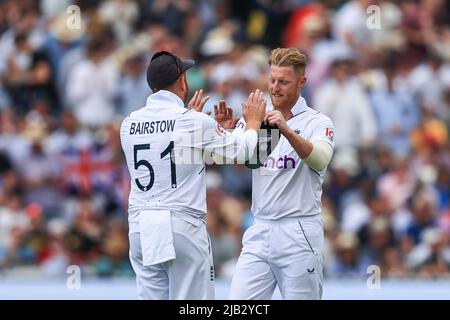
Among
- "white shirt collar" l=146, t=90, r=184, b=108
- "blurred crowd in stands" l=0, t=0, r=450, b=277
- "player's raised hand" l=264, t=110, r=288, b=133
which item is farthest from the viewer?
"blurred crowd in stands" l=0, t=0, r=450, b=277

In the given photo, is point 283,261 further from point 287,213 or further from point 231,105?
point 231,105

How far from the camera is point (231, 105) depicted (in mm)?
16078

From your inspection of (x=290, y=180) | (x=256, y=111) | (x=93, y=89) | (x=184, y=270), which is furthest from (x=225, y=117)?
(x=93, y=89)

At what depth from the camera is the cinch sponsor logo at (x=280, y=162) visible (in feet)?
30.3

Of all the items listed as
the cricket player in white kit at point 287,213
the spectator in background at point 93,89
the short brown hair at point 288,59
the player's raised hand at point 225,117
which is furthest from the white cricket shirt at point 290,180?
the spectator in background at point 93,89

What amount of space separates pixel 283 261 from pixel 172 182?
3.31 feet

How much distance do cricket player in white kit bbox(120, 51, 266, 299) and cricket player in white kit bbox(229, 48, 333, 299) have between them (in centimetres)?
34

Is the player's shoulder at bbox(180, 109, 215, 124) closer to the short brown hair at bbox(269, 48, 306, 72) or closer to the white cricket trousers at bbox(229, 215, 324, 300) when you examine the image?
the short brown hair at bbox(269, 48, 306, 72)

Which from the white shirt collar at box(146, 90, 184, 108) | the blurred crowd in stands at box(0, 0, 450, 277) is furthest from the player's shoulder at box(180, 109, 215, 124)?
the blurred crowd in stands at box(0, 0, 450, 277)

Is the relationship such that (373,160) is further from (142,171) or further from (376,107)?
(142,171)

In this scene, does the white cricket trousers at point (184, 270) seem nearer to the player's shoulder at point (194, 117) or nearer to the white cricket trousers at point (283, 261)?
the white cricket trousers at point (283, 261)

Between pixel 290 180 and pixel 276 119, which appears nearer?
pixel 276 119

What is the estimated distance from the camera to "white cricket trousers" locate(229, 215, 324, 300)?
9.12 metres
